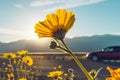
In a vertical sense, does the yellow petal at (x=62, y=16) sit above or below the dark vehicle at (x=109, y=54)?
below

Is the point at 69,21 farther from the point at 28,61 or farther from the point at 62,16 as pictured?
the point at 28,61

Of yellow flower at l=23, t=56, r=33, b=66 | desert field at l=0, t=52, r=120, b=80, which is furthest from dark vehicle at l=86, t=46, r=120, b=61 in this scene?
yellow flower at l=23, t=56, r=33, b=66

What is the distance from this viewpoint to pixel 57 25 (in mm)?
1949

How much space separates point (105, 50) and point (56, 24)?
1070 inches

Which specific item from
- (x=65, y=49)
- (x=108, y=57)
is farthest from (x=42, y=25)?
(x=108, y=57)

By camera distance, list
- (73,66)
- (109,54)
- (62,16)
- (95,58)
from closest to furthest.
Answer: (62,16)
(73,66)
(109,54)
(95,58)

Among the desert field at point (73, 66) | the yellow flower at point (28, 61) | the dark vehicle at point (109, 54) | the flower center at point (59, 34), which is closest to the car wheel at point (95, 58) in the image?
the dark vehicle at point (109, 54)

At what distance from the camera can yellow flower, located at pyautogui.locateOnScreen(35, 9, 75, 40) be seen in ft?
6.25

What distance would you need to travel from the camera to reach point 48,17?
6.50 ft

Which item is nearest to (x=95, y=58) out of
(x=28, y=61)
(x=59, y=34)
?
(x=28, y=61)

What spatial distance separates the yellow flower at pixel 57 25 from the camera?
1.90 metres

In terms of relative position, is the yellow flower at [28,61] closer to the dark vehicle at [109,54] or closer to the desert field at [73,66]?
the desert field at [73,66]

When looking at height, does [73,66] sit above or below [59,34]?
below

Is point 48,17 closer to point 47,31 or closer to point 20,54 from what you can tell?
point 47,31
